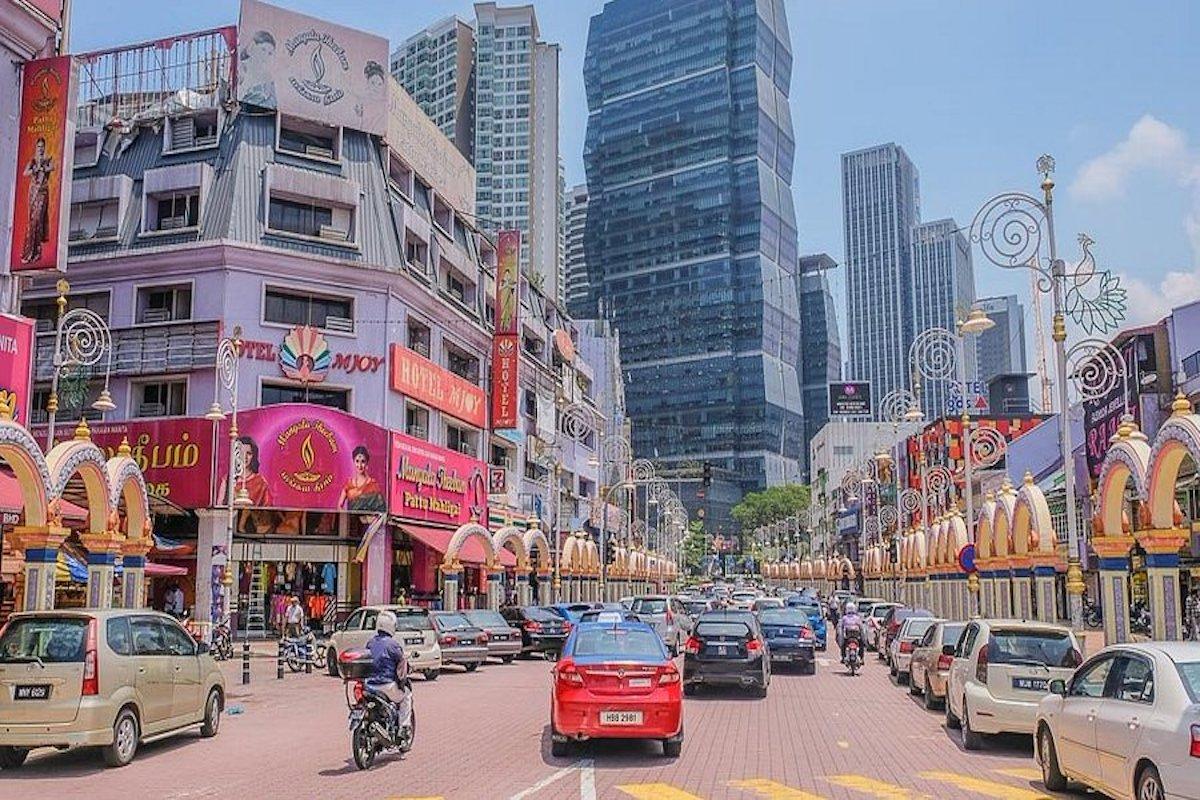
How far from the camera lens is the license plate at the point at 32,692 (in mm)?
12234

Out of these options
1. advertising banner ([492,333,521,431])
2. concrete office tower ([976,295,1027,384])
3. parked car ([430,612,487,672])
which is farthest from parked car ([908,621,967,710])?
concrete office tower ([976,295,1027,384])

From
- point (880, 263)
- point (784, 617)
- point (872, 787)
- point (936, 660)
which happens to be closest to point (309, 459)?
point (784, 617)

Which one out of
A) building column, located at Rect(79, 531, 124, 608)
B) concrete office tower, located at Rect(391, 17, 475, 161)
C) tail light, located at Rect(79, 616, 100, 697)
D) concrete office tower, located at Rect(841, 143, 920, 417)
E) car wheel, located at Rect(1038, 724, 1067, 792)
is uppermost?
concrete office tower, located at Rect(391, 17, 475, 161)

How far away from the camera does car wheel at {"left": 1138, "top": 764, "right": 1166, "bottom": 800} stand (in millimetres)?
Result: 8352

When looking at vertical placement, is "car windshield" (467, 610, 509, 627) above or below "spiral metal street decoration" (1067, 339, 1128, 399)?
below

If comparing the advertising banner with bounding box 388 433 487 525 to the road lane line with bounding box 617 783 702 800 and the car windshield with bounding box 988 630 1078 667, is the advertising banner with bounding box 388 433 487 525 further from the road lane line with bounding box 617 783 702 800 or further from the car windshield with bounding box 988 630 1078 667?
the road lane line with bounding box 617 783 702 800

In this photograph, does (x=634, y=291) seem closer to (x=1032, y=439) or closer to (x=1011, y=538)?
(x=1032, y=439)

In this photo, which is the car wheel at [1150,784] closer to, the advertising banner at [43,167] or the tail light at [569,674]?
the tail light at [569,674]

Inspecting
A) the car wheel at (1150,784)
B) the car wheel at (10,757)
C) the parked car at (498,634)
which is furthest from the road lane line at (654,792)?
the parked car at (498,634)

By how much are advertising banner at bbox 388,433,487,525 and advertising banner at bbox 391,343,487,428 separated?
6.34 ft

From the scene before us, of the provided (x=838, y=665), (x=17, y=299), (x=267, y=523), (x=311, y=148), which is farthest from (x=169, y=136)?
(x=838, y=665)

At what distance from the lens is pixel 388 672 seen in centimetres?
1305

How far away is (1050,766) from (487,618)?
21011mm

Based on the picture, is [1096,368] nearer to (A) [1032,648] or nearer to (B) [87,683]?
(A) [1032,648]
